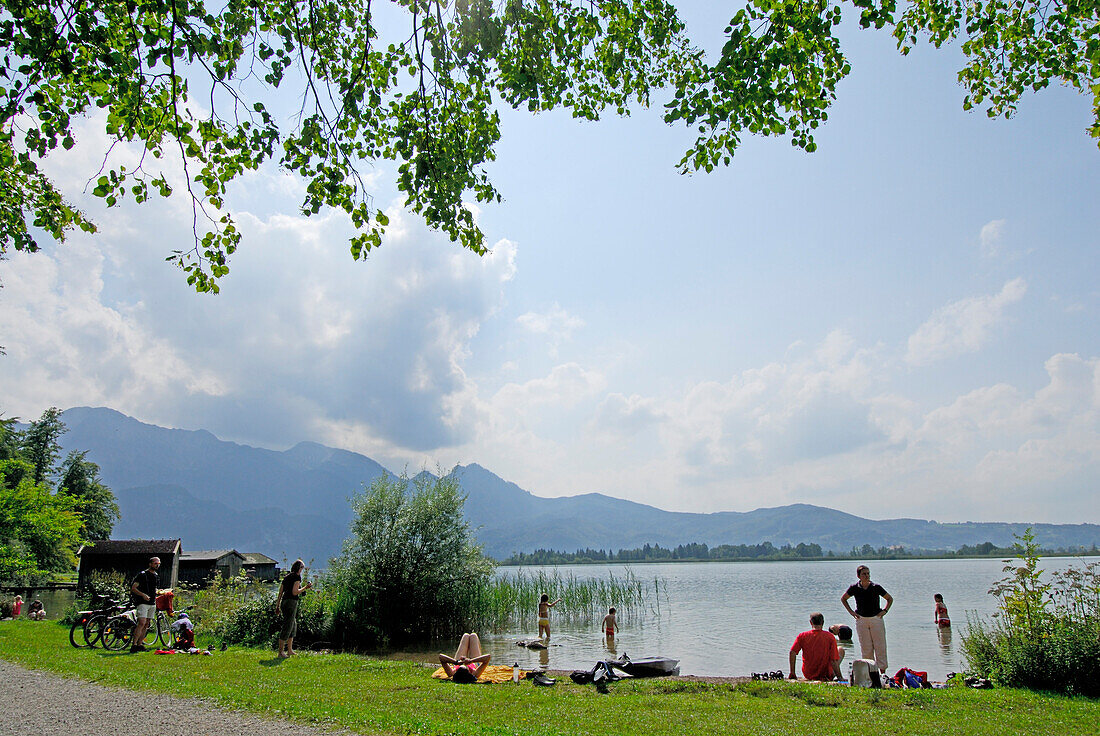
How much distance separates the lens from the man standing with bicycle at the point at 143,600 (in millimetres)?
14055

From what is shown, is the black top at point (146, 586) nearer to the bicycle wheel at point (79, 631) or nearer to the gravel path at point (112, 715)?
the bicycle wheel at point (79, 631)

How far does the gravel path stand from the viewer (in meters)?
7.06

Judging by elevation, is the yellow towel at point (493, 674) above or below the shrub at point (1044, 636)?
below

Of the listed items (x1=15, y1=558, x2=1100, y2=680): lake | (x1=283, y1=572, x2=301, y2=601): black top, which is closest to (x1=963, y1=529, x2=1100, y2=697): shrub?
(x1=15, y1=558, x2=1100, y2=680): lake

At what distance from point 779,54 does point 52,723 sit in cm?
1057

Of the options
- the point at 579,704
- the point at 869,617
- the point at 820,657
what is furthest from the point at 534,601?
the point at 579,704

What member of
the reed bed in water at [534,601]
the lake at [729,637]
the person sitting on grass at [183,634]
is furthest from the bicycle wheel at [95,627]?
the reed bed in water at [534,601]

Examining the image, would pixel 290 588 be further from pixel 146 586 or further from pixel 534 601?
pixel 534 601

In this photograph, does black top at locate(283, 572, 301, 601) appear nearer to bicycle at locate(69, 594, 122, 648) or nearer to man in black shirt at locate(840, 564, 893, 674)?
bicycle at locate(69, 594, 122, 648)

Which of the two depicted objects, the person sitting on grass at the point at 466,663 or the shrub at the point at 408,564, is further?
the shrub at the point at 408,564

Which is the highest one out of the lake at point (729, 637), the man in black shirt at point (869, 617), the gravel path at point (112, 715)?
the man in black shirt at point (869, 617)

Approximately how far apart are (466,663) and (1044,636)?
10.0 metres

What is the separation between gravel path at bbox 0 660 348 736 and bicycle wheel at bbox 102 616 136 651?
5.23 metres

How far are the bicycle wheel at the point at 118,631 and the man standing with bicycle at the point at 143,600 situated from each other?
0.47m
